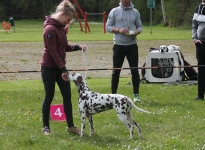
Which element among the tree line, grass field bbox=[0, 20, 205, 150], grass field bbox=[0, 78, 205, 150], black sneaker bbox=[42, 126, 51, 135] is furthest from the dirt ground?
→ the tree line

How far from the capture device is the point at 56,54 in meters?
6.96

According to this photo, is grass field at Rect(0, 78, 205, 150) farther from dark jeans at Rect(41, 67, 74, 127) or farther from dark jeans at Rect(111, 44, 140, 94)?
dark jeans at Rect(111, 44, 140, 94)

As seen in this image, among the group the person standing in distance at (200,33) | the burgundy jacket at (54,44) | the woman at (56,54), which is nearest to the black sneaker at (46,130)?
the woman at (56,54)

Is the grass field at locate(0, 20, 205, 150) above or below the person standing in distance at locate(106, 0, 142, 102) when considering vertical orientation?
below

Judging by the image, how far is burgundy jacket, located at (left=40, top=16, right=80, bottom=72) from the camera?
695 centimetres

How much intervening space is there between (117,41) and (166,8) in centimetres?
5046

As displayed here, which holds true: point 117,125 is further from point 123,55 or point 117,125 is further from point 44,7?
point 44,7

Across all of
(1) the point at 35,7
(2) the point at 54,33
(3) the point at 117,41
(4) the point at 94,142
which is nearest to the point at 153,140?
(4) the point at 94,142

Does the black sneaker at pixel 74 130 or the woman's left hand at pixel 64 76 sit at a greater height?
the woman's left hand at pixel 64 76

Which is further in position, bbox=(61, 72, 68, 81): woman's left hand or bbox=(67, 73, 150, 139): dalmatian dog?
bbox=(61, 72, 68, 81): woman's left hand

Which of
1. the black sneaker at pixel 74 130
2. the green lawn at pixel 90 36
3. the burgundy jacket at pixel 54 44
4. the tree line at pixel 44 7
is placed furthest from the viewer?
the tree line at pixel 44 7

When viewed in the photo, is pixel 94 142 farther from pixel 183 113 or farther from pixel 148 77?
pixel 148 77

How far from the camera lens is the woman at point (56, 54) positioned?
6973 mm

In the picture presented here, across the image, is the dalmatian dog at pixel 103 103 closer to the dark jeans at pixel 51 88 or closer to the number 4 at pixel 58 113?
the dark jeans at pixel 51 88
